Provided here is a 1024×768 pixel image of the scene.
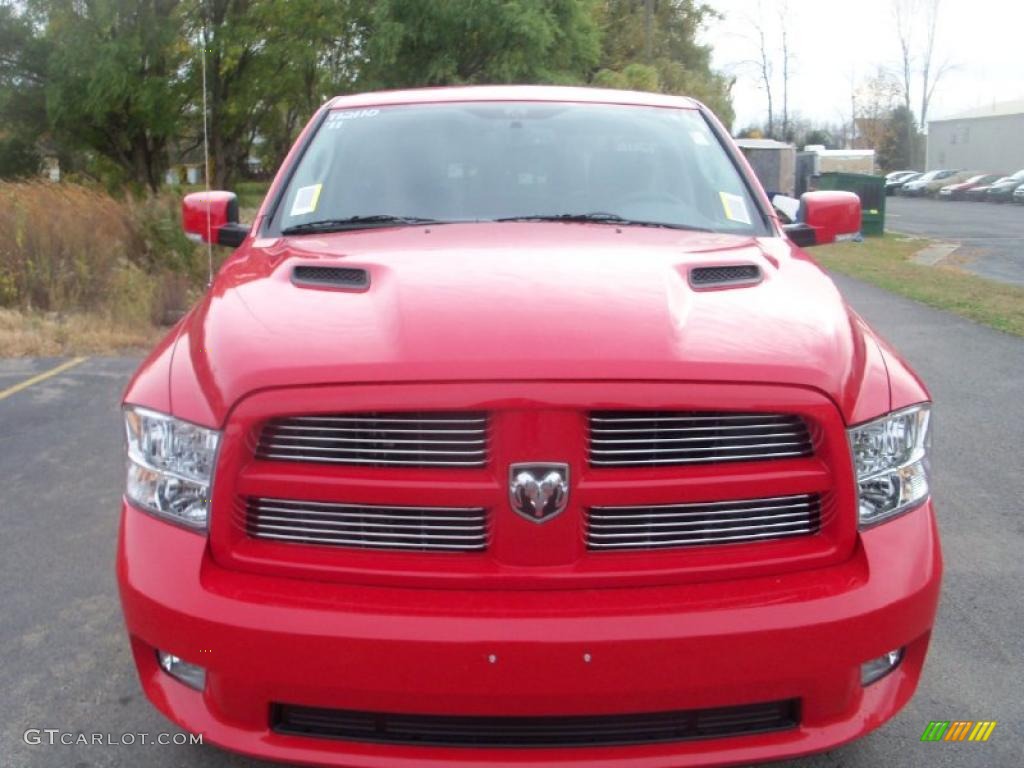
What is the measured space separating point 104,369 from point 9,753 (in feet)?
19.5

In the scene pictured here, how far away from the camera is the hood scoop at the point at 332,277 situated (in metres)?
2.84

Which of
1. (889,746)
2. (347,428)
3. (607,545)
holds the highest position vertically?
(347,428)

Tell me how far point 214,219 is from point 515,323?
2.18 meters

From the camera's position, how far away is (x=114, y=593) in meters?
4.13

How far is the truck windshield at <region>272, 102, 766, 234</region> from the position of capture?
12.1 feet

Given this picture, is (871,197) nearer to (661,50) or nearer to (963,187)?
(661,50)

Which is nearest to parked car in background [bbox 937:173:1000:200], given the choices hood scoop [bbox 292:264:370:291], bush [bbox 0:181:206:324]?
bush [bbox 0:181:206:324]

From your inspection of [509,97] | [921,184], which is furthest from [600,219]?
Answer: [921,184]

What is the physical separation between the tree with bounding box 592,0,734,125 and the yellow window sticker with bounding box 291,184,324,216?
27238 millimetres

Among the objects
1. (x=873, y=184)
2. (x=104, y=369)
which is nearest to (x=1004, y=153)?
(x=873, y=184)

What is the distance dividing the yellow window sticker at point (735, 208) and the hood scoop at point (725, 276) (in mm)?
693

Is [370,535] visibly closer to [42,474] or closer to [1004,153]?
[42,474]

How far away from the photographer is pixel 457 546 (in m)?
2.38

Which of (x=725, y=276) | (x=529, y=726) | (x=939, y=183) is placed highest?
(x=939, y=183)
